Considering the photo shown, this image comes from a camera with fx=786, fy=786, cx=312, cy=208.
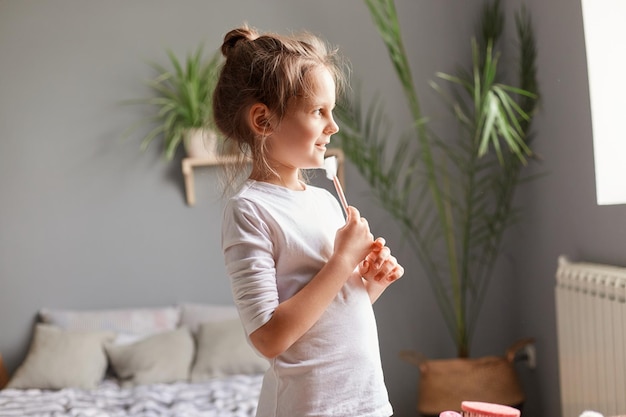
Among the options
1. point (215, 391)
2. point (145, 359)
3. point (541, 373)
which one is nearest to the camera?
point (215, 391)

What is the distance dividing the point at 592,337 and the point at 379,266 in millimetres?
1637

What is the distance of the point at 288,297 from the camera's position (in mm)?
1143

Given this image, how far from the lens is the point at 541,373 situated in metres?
3.45

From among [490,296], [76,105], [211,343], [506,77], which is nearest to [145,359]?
[211,343]

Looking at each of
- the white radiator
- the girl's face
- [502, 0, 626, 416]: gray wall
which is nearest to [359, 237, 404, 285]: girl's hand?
the girl's face

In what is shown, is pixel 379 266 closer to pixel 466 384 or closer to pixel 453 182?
pixel 466 384

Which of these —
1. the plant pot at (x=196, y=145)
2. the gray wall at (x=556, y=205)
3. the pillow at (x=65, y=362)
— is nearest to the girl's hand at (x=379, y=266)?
the gray wall at (x=556, y=205)

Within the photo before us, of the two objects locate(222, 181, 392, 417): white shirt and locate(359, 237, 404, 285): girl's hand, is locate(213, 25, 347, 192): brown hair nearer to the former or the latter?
locate(222, 181, 392, 417): white shirt

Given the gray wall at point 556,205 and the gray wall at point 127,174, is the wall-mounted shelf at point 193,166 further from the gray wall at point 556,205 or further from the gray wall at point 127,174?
the gray wall at point 556,205

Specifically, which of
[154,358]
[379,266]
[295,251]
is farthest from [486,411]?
[154,358]

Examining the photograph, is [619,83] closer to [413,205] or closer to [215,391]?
[413,205]

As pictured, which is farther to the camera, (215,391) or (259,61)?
(215,391)

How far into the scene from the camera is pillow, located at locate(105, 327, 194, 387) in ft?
10.5

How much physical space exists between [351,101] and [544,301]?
1.26 meters
